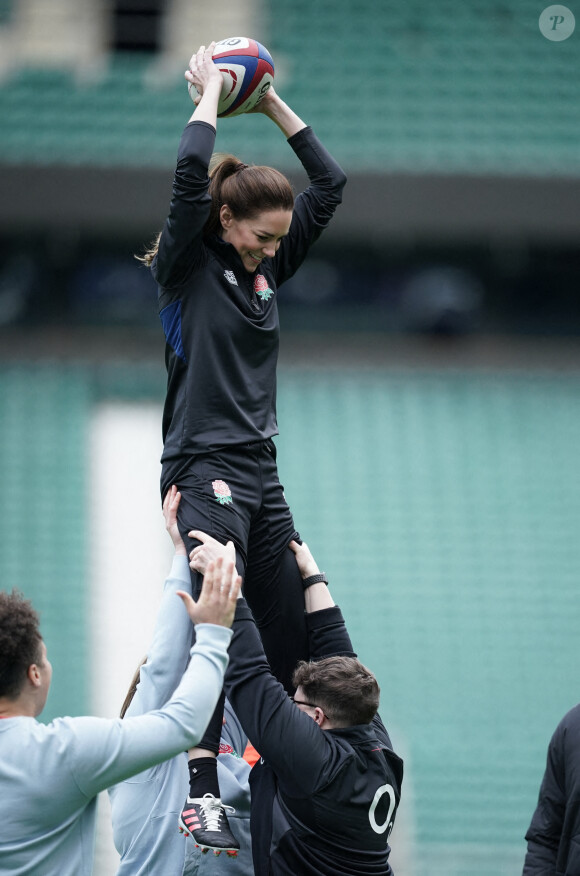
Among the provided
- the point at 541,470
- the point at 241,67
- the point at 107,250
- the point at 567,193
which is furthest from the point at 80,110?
the point at 241,67

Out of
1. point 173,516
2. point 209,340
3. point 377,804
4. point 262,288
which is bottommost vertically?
point 377,804

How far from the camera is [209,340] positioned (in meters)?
3.23

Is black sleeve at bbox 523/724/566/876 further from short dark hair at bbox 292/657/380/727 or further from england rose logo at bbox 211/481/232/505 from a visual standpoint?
england rose logo at bbox 211/481/232/505

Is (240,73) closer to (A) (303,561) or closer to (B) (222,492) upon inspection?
(B) (222,492)

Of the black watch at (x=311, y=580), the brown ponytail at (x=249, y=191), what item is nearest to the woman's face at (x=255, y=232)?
the brown ponytail at (x=249, y=191)

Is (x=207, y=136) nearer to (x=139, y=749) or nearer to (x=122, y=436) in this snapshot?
(x=139, y=749)

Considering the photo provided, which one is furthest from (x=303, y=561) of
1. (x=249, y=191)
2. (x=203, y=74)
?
(x=203, y=74)

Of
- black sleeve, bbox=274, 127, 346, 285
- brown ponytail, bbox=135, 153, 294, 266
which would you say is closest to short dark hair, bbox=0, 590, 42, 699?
brown ponytail, bbox=135, 153, 294, 266

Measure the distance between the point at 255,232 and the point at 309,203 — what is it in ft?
1.59

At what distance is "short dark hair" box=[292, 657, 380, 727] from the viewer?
10.1ft

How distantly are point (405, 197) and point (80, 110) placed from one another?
9.78 ft

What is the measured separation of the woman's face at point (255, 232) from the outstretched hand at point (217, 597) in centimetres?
97

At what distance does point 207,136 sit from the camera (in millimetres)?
3109

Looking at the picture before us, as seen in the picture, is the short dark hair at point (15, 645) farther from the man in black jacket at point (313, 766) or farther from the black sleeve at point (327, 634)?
the black sleeve at point (327, 634)
